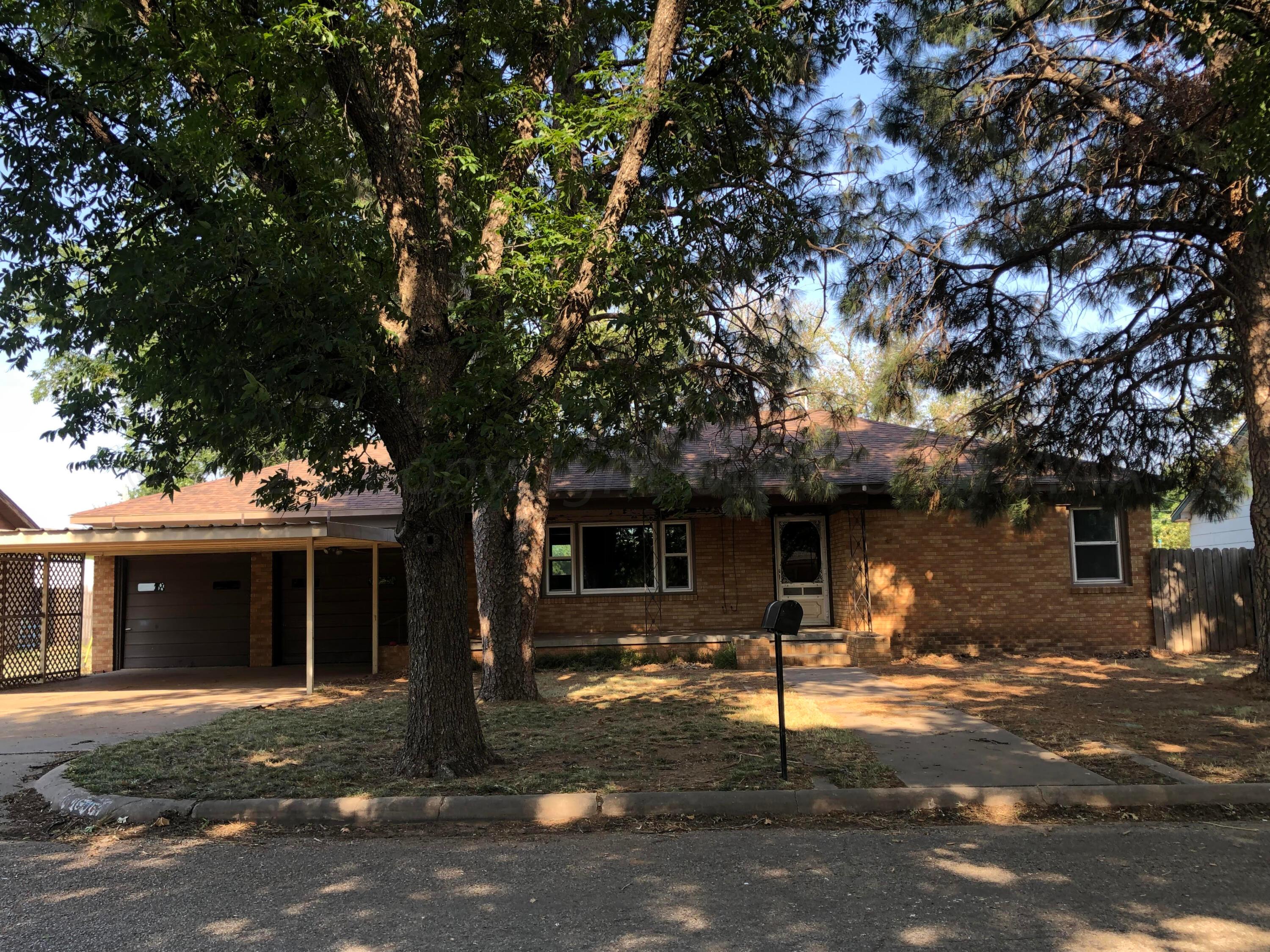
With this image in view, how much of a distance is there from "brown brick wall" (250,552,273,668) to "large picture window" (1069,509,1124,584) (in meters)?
15.0

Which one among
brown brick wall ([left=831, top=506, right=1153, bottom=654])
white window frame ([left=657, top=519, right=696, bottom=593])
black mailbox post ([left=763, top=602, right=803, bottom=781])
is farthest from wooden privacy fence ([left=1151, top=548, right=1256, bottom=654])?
black mailbox post ([left=763, top=602, right=803, bottom=781])

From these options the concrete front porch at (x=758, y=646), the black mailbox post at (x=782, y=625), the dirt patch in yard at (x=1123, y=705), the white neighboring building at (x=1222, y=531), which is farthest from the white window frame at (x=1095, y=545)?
the black mailbox post at (x=782, y=625)

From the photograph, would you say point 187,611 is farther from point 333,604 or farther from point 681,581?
point 681,581

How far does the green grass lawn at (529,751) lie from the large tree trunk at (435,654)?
0.23 metres

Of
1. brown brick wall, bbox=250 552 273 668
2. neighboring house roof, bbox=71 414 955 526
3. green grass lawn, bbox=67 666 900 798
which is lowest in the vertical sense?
green grass lawn, bbox=67 666 900 798

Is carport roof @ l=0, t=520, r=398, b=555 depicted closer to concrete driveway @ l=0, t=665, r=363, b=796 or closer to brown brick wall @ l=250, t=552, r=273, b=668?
concrete driveway @ l=0, t=665, r=363, b=796

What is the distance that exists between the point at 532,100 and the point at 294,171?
2213 millimetres

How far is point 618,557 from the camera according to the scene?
1725cm

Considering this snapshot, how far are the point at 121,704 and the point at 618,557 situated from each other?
8.32 m

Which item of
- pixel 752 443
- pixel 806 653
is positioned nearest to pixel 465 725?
pixel 752 443

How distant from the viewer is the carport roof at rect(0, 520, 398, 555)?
1286cm

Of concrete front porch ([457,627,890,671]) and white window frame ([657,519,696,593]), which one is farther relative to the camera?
white window frame ([657,519,696,593])

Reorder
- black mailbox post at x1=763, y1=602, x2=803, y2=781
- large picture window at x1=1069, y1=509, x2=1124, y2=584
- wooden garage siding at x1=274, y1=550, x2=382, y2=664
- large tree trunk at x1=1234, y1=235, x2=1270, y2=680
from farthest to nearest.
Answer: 1. wooden garage siding at x1=274, y1=550, x2=382, y2=664
2. large picture window at x1=1069, y1=509, x2=1124, y2=584
3. large tree trunk at x1=1234, y1=235, x2=1270, y2=680
4. black mailbox post at x1=763, y1=602, x2=803, y2=781

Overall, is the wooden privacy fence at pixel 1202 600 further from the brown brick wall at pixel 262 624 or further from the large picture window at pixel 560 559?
the brown brick wall at pixel 262 624
